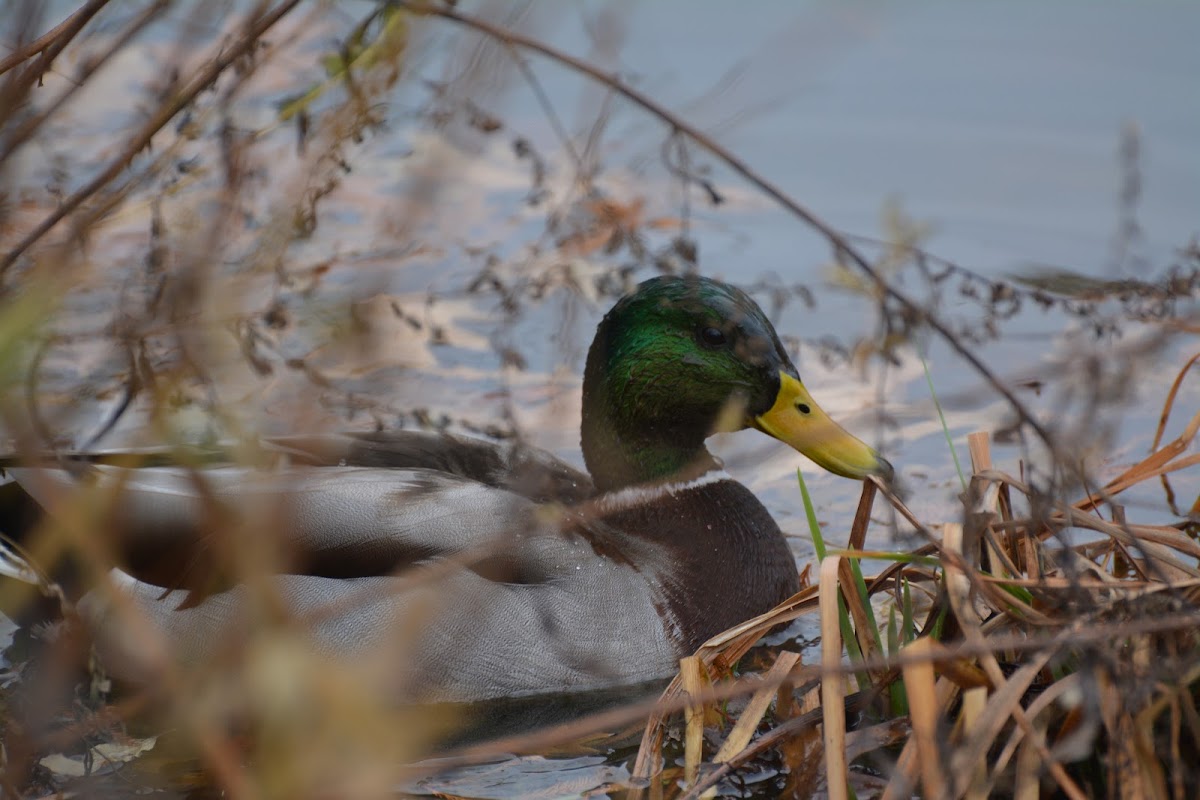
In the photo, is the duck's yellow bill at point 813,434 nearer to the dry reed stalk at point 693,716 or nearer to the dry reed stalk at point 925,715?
the dry reed stalk at point 693,716

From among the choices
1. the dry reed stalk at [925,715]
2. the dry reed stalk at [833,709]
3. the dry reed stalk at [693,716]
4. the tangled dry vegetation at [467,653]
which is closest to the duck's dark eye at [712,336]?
the tangled dry vegetation at [467,653]

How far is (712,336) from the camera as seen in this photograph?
4.87 m

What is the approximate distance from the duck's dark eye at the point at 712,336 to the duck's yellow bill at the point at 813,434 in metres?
0.23

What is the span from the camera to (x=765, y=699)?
3.48 m

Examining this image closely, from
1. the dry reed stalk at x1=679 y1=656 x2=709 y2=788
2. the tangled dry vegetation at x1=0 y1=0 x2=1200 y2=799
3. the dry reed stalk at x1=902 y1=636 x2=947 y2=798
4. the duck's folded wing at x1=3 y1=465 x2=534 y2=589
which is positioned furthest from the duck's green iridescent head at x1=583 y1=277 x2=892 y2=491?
the dry reed stalk at x1=902 y1=636 x2=947 y2=798

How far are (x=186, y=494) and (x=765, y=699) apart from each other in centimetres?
192

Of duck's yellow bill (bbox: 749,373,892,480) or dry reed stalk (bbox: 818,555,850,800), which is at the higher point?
duck's yellow bill (bbox: 749,373,892,480)

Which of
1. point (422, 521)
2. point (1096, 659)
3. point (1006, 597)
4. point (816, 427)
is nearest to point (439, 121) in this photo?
point (1096, 659)

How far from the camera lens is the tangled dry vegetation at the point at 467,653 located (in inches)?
73.5

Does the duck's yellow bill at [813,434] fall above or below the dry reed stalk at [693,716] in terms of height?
above

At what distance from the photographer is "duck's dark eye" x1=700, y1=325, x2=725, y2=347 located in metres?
4.86

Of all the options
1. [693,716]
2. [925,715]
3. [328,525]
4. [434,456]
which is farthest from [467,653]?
[925,715]

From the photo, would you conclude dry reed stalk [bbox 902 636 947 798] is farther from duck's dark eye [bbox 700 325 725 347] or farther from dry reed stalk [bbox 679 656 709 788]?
duck's dark eye [bbox 700 325 725 347]

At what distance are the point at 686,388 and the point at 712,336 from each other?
0.21 m
